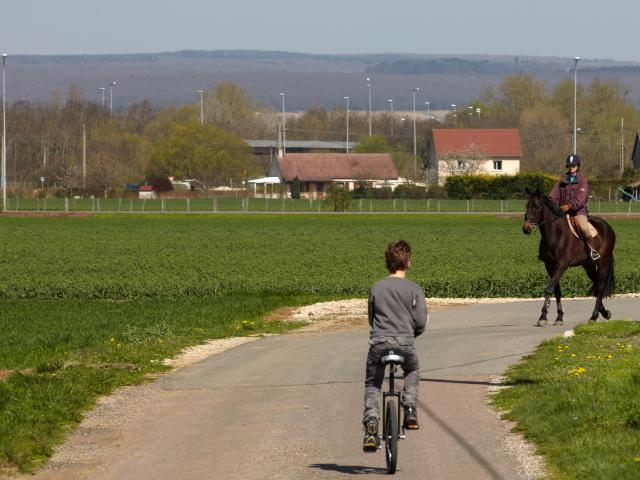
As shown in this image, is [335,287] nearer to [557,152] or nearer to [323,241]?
[323,241]

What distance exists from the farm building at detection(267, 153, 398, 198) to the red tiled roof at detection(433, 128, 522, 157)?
636 cm

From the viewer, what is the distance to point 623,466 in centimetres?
1074

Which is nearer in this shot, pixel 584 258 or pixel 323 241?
pixel 584 258

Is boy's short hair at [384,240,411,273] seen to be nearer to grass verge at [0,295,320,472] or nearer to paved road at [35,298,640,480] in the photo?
paved road at [35,298,640,480]

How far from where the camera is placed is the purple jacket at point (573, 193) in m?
24.2

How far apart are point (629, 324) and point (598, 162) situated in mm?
131511

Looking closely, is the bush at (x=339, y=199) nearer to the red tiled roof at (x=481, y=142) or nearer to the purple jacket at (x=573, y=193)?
the red tiled roof at (x=481, y=142)

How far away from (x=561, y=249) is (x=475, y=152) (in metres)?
127

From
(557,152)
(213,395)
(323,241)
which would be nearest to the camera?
(213,395)

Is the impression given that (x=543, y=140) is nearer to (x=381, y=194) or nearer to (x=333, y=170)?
(x=333, y=170)

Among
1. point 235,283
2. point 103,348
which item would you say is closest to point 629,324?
point 103,348

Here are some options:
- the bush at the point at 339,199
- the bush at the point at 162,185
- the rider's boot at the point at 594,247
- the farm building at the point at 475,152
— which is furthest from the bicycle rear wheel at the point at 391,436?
the farm building at the point at 475,152

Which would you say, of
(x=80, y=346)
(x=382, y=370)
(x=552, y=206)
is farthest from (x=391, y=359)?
(x=552, y=206)

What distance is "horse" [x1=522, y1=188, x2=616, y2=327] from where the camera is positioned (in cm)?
2409
